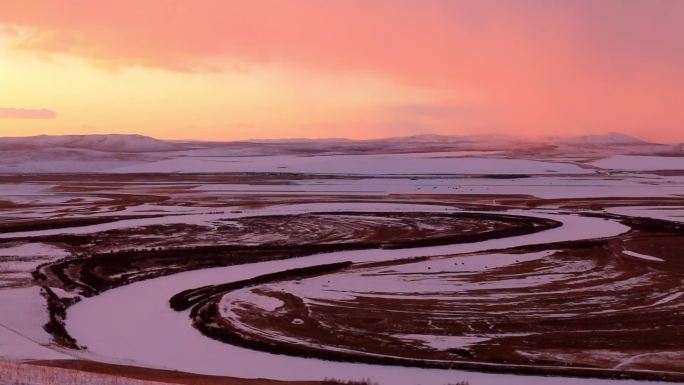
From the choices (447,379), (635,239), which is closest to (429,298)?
(447,379)

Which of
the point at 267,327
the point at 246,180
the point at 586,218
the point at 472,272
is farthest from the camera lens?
the point at 246,180

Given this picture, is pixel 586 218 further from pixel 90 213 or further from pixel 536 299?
pixel 90 213

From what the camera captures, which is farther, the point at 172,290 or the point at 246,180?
the point at 246,180

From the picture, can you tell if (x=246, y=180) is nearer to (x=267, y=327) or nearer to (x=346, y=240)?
(x=346, y=240)

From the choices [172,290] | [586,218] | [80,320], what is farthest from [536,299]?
[586,218]

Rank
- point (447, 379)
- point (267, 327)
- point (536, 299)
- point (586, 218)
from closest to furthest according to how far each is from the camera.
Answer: point (447, 379), point (267, 327), point (536, 299), point (586, 218)

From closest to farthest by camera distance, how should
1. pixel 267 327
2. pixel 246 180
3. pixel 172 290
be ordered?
1. pixel 267 327
2. pixel 172 290
3. pixel 246 180
